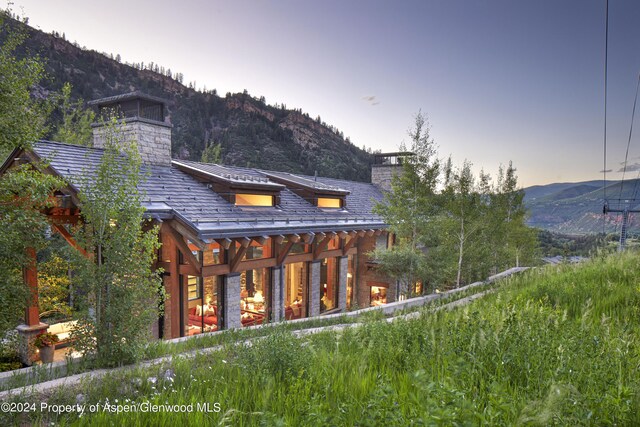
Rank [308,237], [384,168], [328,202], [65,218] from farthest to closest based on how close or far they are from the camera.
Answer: [384,168], [328,202], [308,237], [65,218]

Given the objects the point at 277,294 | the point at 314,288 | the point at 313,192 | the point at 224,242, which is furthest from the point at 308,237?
the point at 313,192

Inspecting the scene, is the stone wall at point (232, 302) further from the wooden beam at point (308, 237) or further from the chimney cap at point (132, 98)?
the chimney cap at point (132, 98)

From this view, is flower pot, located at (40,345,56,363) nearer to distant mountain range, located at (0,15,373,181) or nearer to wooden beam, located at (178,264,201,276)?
wooden beam, located at (178,264,201,276)

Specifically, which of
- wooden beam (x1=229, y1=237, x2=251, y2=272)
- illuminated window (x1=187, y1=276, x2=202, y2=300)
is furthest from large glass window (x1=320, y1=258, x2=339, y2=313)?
illuminated window (x1=187, y1=276, x2=202, y2=300)

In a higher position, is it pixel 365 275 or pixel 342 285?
pixel 365 275

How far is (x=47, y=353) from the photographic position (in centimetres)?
1172

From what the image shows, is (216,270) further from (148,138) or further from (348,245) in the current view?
(348,245)

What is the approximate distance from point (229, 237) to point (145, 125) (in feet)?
22.2

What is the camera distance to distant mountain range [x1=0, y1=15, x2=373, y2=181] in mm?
69188

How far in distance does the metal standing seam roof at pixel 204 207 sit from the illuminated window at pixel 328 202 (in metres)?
0.65

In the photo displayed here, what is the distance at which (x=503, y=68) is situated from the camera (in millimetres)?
20000

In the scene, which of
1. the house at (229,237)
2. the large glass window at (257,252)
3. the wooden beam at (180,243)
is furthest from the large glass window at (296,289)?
the wooden beam at (180,243)

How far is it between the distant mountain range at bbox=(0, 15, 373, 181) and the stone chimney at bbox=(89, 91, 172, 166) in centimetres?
4630

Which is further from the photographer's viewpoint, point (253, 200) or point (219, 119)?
point (219, 119)
